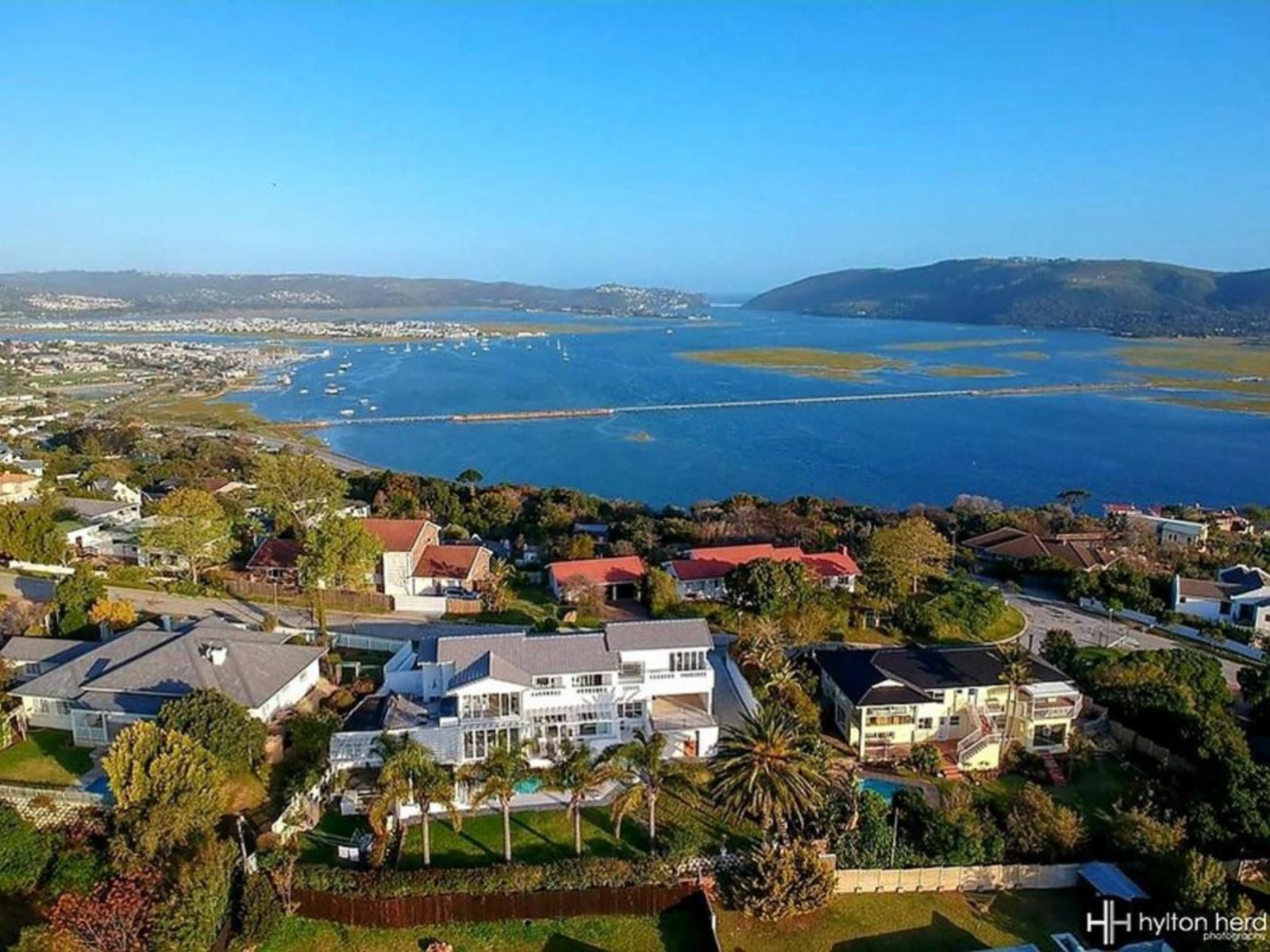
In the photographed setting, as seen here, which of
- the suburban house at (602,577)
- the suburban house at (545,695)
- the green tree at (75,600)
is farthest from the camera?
the suburban house at (602,577)

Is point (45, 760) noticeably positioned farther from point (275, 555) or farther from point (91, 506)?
point (91, 506)

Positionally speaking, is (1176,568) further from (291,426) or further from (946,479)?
(291,426)

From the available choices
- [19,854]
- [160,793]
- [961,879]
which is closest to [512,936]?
[160,793]

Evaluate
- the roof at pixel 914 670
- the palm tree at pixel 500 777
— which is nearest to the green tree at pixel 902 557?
the roof at pixel 914 670

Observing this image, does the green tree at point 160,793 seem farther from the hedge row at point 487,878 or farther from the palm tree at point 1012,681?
the palm tree at point 1012,681

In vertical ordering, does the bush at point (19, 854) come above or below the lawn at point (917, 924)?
above

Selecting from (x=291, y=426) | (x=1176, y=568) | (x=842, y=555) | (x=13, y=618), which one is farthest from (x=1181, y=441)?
(x=13, y=618)

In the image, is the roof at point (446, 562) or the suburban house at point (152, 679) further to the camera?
the roof at point (446, 562)

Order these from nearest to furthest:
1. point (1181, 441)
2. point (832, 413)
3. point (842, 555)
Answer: point (842, 555), point (1181, 441), point (832, 413)
